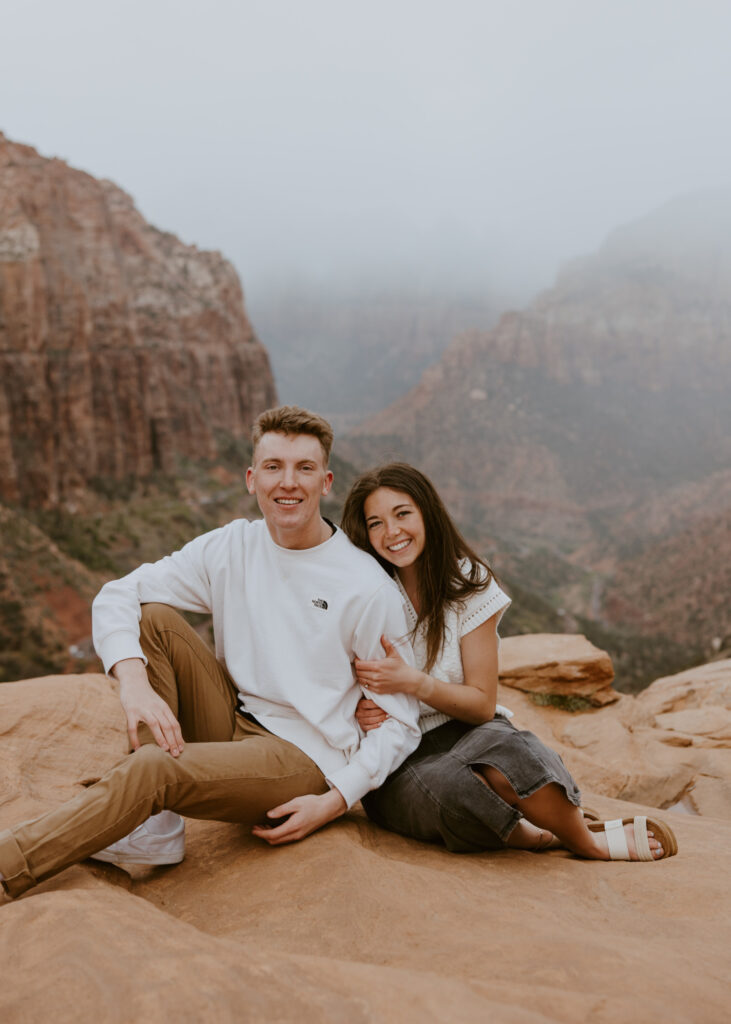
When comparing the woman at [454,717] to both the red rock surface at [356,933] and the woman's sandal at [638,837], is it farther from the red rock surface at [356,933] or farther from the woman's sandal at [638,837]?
the red rock surface at [356,933]

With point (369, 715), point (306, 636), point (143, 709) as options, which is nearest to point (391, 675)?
point (369, 715)

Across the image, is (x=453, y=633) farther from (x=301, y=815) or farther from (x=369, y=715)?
(x=301, y=815)

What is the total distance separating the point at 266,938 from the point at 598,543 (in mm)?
123130

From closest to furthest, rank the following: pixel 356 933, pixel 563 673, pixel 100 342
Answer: pixel 356 933 → pixel 563 673 → pixel 100 342

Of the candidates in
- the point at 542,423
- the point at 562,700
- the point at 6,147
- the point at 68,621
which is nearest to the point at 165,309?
the point at 6,147

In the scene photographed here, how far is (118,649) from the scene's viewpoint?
3639 millimetres

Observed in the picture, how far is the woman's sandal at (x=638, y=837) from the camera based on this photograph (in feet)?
14.0

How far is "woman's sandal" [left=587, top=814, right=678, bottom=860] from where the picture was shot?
14.0 feet

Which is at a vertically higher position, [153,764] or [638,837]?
[153,764]

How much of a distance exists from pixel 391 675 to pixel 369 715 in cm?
29

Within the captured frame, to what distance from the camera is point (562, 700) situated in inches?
378

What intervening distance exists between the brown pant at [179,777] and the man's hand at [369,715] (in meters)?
0.35

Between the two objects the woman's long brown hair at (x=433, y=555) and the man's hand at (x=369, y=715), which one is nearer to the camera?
the man's hand at (x=369, y=715)

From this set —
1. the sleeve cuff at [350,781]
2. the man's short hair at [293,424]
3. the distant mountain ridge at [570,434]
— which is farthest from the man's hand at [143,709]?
the distant mountain ridge at [570,434]
